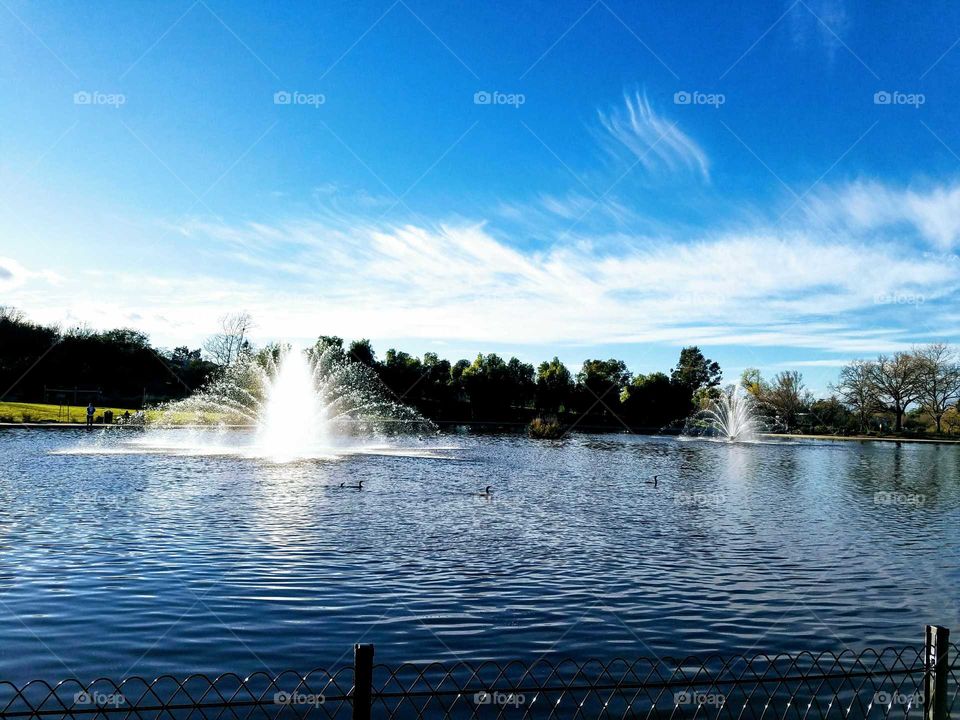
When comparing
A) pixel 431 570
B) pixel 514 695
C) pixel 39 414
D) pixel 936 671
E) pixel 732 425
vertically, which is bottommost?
pixel 514 695

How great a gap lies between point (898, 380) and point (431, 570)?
396 feet

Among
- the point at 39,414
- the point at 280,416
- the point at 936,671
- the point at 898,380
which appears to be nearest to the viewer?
the point at 936,671

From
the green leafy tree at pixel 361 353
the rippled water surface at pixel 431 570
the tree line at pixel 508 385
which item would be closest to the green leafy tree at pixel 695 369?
the tree line at pixel 508 385

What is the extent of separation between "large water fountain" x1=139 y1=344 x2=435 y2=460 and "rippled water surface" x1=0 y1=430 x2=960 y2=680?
19979mm

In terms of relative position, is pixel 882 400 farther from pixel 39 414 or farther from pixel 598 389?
pixel 39 414

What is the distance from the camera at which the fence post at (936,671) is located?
7406 millimetres

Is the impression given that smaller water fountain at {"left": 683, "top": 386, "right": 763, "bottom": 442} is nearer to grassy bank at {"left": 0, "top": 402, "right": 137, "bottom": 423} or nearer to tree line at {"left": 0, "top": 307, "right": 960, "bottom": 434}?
tree line at {"left": 0, "top": 307, "right": 960, "bottom": 434}

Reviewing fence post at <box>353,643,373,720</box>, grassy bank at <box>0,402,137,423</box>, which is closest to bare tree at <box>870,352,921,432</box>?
grassy bank at <box>0,402,137,423</box>

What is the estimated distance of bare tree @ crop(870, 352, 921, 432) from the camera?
11525 cm

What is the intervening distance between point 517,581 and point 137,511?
520 inches

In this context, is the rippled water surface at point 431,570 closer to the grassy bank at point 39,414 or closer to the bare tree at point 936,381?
the grassy bank at point 39,414

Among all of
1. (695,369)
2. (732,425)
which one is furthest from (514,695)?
(695,369)

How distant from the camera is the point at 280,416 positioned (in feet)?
205

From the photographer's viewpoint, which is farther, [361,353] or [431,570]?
[361,353]
